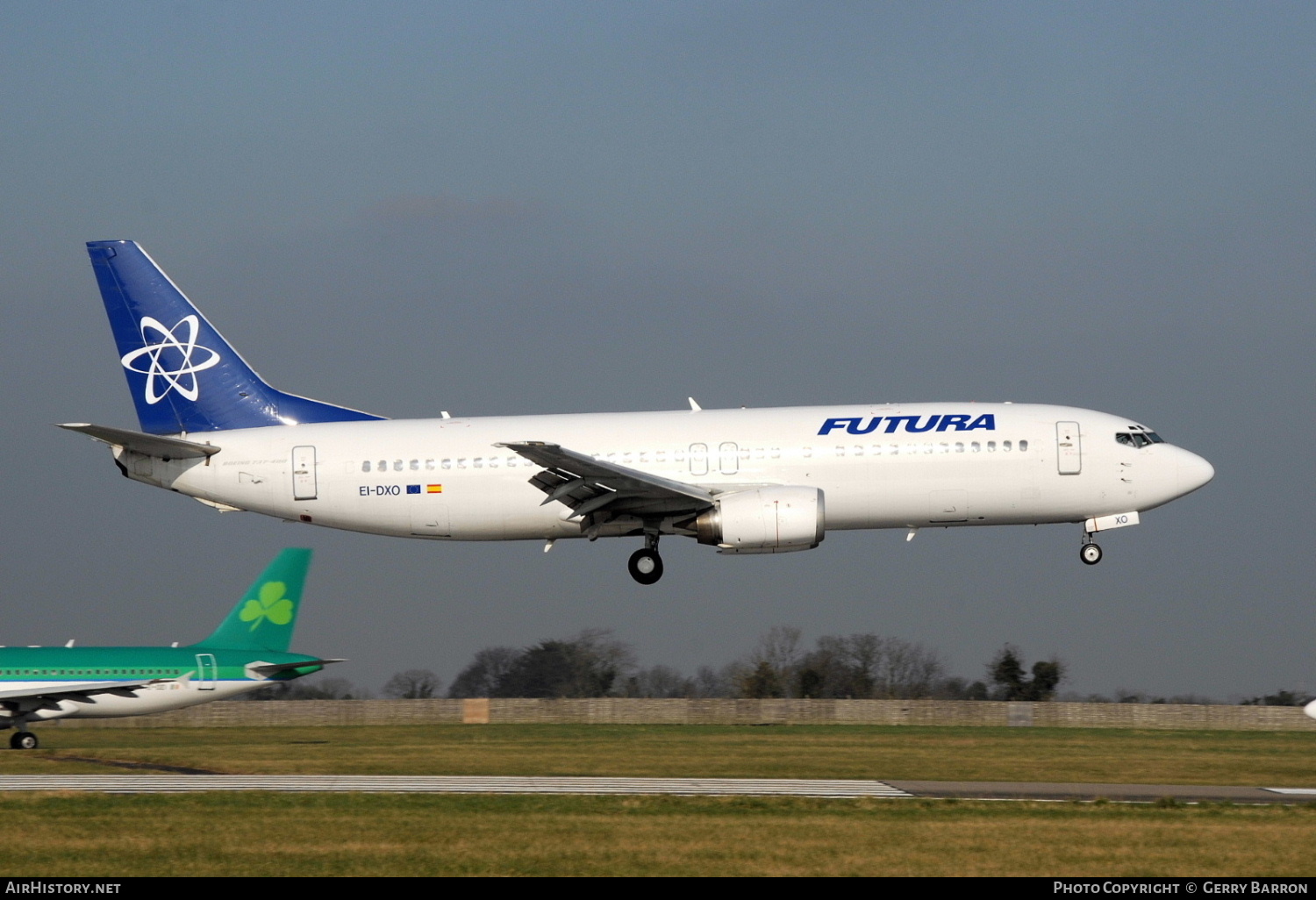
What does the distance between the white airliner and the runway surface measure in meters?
7.29

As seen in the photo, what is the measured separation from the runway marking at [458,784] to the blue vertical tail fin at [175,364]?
1098 cm

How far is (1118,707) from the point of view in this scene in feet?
188

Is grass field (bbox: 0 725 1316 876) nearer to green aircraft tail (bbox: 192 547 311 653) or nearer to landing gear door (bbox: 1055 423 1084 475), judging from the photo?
landing gear door (bbox: 1055 423 1084 475)

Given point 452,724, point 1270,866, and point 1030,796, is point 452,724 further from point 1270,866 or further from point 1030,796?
point 1270,866

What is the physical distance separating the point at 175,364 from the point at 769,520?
17455mm

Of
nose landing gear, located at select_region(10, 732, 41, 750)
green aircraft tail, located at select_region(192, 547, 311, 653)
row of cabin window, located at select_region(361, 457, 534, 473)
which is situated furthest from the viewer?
green aircraft tail, located at select_region(192, 547, 311, 653)

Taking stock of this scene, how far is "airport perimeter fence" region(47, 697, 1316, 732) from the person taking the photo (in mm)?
56312

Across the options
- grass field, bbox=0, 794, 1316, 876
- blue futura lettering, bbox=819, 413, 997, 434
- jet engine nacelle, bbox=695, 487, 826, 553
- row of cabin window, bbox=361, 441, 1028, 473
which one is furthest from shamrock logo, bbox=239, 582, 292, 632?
grass field, bbox=0, 794, 1316, 876

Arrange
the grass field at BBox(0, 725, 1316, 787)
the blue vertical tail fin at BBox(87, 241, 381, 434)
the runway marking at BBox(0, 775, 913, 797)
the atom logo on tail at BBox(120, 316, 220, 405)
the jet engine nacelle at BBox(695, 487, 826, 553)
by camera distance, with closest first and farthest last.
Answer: the runway marking at BBox(0, 775, 913, 797) → the grass field at BBox(0, 725, 1316, 787) → the jet engine nacelle at BBox(695, 487, 826, 553) → the blue vertical tail fin at BBox(87, 241, 381, 434) → the atom logo on tail at BBox(120, 316, 220, 405)

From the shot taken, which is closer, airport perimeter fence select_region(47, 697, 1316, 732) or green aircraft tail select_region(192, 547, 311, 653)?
green aircraft tail select_region(192, 547, 311, 653)

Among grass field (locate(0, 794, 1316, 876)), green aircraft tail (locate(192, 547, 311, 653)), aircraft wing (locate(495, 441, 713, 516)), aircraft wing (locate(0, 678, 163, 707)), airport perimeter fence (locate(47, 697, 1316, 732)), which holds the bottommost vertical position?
grass field (locate(0, 794, 1316, 876))

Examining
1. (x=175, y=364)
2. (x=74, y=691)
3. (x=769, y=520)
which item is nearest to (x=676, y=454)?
(x=769, y=520)

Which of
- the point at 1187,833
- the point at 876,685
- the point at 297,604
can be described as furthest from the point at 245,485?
the point at 876,685

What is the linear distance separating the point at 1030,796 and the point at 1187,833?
205 inches
